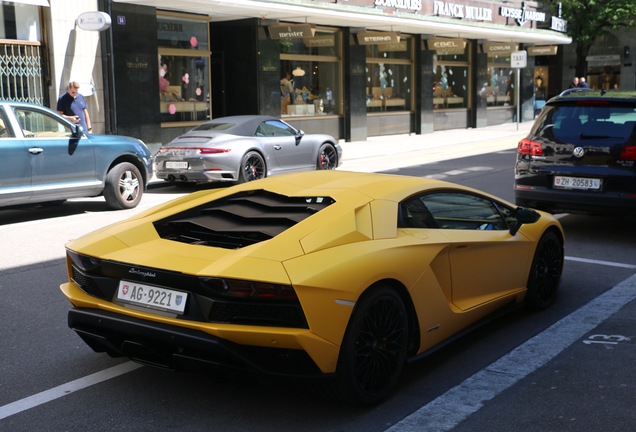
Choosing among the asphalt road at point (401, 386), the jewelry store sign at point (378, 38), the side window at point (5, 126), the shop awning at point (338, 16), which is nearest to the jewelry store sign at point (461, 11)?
the shop awning at point (338, 16)

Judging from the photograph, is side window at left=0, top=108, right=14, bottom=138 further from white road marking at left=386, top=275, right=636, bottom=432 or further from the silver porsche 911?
white road marking at left=386, top=275, right=636, bottom=432

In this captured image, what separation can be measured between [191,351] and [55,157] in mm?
8023

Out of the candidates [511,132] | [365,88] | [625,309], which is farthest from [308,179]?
[511,132]

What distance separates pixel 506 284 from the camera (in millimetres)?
5723

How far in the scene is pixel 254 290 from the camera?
13.0 ft

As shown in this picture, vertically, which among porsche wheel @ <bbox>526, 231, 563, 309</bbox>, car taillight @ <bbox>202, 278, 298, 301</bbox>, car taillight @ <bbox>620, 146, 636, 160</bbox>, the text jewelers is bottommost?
porsche wheel @ <bbox>526, 231, 563, 309</bbox>

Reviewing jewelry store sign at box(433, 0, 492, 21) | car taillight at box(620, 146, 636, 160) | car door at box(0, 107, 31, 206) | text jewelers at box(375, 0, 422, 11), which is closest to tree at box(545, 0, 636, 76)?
jewelry store sign at box(433, 0, 492, 21)

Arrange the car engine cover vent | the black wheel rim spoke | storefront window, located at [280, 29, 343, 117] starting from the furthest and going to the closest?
storefront window, located at [280, 29, 343, 117] → the car engine cover vent → the black wheel rim spoke

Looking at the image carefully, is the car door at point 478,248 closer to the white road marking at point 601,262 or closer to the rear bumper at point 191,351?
the rear bumper at point 191,351

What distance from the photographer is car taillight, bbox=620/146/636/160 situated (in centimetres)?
873

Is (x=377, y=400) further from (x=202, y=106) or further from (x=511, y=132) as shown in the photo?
(x=511, y=132)

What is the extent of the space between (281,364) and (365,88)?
75.4 feet

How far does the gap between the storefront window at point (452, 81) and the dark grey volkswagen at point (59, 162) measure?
19.7m

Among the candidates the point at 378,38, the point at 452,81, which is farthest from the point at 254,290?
the point at 452,81
